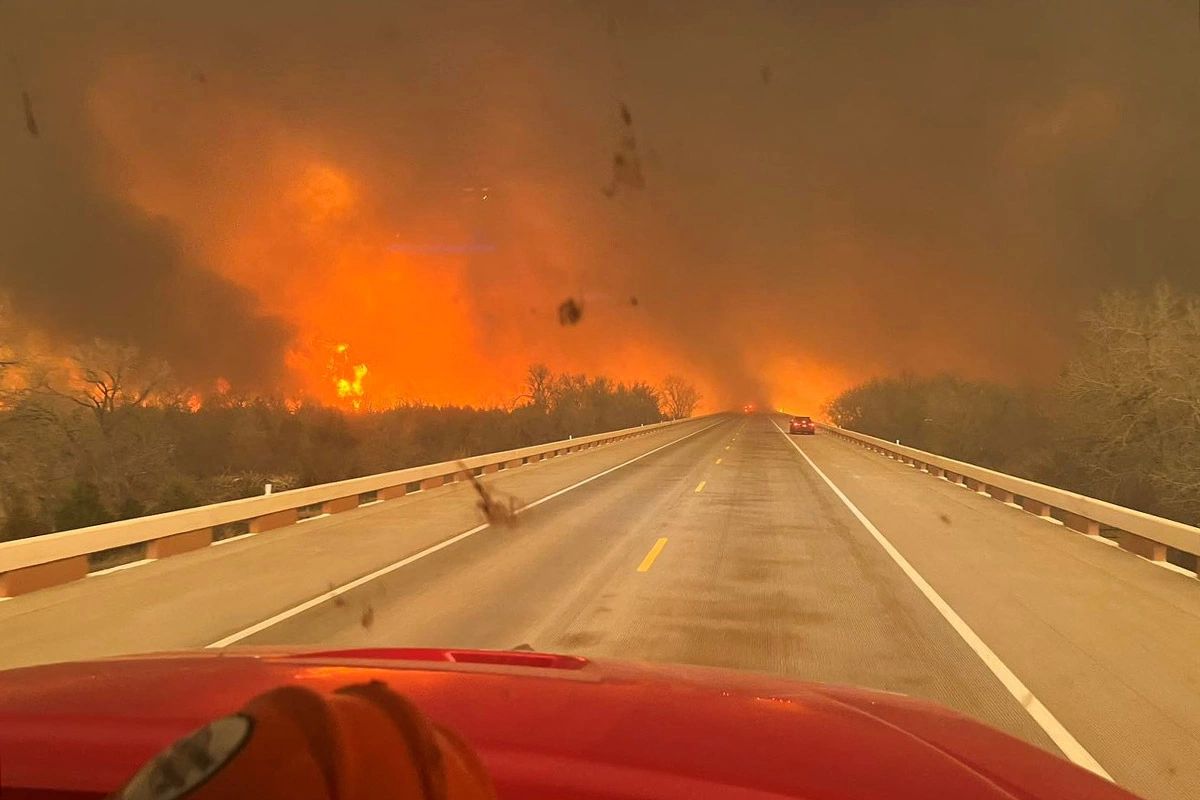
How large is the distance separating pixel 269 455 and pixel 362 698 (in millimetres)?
44262

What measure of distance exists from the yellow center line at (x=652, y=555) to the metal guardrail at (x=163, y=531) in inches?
262

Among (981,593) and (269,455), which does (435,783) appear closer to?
(981,593)

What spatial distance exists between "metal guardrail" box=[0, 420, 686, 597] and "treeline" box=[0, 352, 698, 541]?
557cm

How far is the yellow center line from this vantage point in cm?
1159

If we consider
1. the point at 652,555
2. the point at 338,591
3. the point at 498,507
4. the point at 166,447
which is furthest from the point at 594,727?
the point at 166,447

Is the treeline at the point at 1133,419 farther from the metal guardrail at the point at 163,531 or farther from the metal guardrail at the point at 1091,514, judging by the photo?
the metal guardrail at the point at 163,531

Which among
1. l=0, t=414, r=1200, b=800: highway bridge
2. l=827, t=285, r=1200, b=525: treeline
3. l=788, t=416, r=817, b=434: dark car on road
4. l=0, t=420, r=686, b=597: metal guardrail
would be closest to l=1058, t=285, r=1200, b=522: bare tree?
l=827, t=285, r=1200, b=525: treeline

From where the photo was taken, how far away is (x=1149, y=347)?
31094 mm

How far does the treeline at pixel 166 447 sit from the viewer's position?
2084 centimetres

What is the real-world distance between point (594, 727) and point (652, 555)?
9689 millimetres

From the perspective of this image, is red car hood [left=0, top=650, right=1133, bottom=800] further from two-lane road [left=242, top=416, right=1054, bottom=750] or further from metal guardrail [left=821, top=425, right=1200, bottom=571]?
metal guardrail [left=821, top=425, right=1200, bottom=571]

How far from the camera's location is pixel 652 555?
12609 millimetres

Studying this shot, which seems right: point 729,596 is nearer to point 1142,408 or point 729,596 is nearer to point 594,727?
point 594,727

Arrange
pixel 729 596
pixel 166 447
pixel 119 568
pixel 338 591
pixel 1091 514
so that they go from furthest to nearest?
pixel 166 447 < pixel 1091 514 < pixel 119 568 < pixel 338 591 < pixel 729 596
